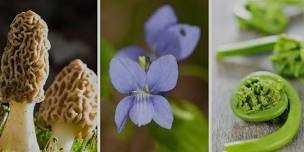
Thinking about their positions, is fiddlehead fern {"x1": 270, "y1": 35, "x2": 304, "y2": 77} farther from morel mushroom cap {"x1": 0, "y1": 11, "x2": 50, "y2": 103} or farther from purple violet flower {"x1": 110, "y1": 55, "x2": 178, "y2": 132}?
morel mushroom cap {"x1": 0, "y1": 11, "x2": 50, "y2": 103}

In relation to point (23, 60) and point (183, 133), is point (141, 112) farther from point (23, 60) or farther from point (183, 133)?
point (23, 60)

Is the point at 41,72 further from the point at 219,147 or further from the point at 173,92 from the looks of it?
the point at 219,147

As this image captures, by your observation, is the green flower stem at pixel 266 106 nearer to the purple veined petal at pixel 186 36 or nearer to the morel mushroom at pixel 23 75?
the purple veined petal at pixel 186 36

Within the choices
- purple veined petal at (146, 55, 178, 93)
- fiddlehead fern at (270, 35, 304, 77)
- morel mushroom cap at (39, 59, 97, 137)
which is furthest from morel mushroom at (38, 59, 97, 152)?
fiddlehead fern at (270, 35, 304, 77)

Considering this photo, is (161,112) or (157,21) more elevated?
(157,21)

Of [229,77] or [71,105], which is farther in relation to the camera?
[229,77]

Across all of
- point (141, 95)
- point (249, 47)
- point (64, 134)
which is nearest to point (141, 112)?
point (141, 95)
